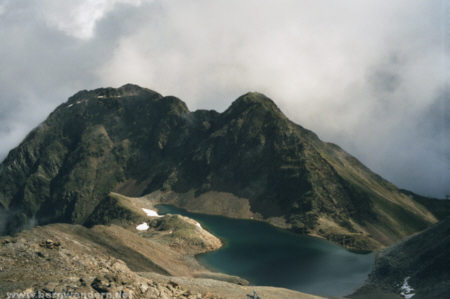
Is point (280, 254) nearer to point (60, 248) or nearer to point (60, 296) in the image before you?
point (60, 248)

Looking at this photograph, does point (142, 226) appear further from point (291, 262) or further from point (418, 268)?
point (418, 268)

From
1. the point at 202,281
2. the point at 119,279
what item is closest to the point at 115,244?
the point at 202,281

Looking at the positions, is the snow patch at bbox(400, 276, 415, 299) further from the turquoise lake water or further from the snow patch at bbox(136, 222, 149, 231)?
the snow patch at bbox(136, 222, 149, 231)

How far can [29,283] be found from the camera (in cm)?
4078

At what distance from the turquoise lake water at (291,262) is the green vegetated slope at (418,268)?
5.36m

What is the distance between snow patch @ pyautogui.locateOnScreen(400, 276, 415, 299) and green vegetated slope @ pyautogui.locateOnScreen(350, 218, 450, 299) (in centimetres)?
52

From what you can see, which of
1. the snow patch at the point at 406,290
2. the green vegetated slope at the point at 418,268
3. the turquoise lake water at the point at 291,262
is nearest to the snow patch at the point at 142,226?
the turquoise lake water at the point at 291,262

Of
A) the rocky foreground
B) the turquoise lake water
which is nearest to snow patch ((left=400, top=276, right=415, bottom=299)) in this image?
the turquoise lake water

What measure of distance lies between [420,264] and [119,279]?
89135 mm

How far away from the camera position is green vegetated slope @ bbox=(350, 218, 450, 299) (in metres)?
90.8

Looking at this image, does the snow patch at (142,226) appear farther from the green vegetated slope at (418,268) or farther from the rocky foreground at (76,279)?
the green vegetated slope at (418,268)

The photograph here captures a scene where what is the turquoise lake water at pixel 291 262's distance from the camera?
115m

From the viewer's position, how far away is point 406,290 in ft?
310

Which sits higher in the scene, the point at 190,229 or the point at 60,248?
the point at 190,229
